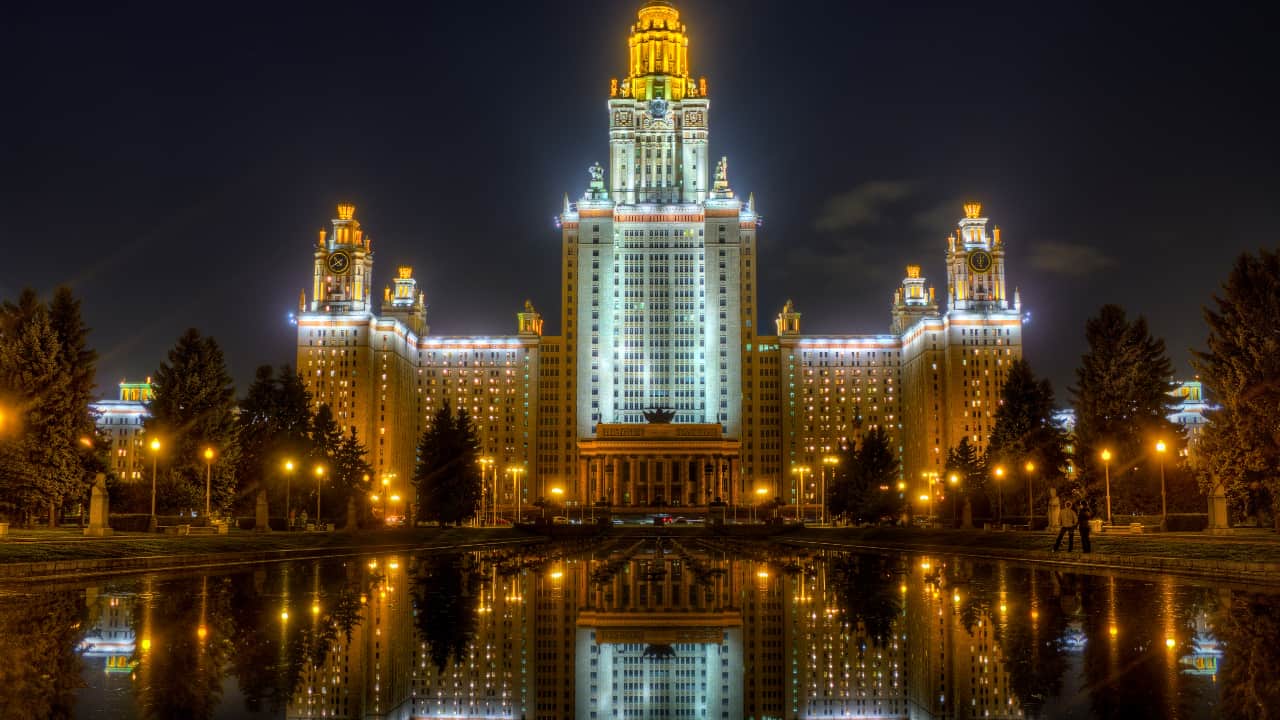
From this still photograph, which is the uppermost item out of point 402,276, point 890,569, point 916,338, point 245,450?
point 402,276

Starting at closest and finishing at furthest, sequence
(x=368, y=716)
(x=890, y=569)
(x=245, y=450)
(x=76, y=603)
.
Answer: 1. (x=368, y=716)
2. (x=76, y=603)
3. (x=890, y=569)
4. (x=245, y=450)

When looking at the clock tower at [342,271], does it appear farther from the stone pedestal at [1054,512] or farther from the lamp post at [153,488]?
the stone pedestal at [1054,512]

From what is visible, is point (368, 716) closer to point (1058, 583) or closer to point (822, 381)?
point (1058, 583)

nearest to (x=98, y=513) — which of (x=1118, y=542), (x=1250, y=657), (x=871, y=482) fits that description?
(x=1118, y=542)

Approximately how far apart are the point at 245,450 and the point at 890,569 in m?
55.0

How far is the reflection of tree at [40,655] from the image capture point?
40.9ft

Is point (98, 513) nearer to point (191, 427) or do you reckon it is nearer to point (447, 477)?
point (191, 427)

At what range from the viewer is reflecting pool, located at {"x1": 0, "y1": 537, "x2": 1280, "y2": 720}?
13.4m

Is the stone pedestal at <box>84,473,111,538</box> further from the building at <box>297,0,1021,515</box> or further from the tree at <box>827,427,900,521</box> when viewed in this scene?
the building at <box>297,0,1021,515</box>

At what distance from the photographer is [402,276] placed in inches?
7421

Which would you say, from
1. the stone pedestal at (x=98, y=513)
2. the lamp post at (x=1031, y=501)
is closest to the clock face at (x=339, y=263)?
the lamp post at (x=1031, y=501)

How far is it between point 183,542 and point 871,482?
177 ft

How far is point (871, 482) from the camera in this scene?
83.1 meters

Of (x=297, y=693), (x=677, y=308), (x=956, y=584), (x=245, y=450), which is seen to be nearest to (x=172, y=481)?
(x=245, y=450)
